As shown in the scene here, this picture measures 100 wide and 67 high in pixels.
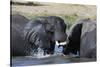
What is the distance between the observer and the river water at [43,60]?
2072 millimetres

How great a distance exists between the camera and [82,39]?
2365 mm

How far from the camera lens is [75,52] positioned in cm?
232

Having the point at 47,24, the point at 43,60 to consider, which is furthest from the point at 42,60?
the point at 47,24

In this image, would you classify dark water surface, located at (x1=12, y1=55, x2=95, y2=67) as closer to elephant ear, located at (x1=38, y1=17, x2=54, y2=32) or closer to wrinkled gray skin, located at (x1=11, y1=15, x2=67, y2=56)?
wrinkled gray skin, located at (x1=11, y1=15, x2=67, y2=56)

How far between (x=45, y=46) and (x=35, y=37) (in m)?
0.16

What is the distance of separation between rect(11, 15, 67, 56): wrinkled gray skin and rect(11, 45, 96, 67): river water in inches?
2.2

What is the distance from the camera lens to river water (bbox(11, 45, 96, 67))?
2.07 metres

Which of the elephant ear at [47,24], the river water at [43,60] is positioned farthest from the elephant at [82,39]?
the elephant ear at [47,24]

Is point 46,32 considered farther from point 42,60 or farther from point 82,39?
point 82,39

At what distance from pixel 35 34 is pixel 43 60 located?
0.32 meters

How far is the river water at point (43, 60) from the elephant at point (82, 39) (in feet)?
0.21

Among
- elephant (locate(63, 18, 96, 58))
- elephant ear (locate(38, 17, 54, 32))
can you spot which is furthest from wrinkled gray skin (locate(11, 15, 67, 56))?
elephant (locate(63, 18, 96, 58))

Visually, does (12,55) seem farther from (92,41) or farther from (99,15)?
(99,15)
